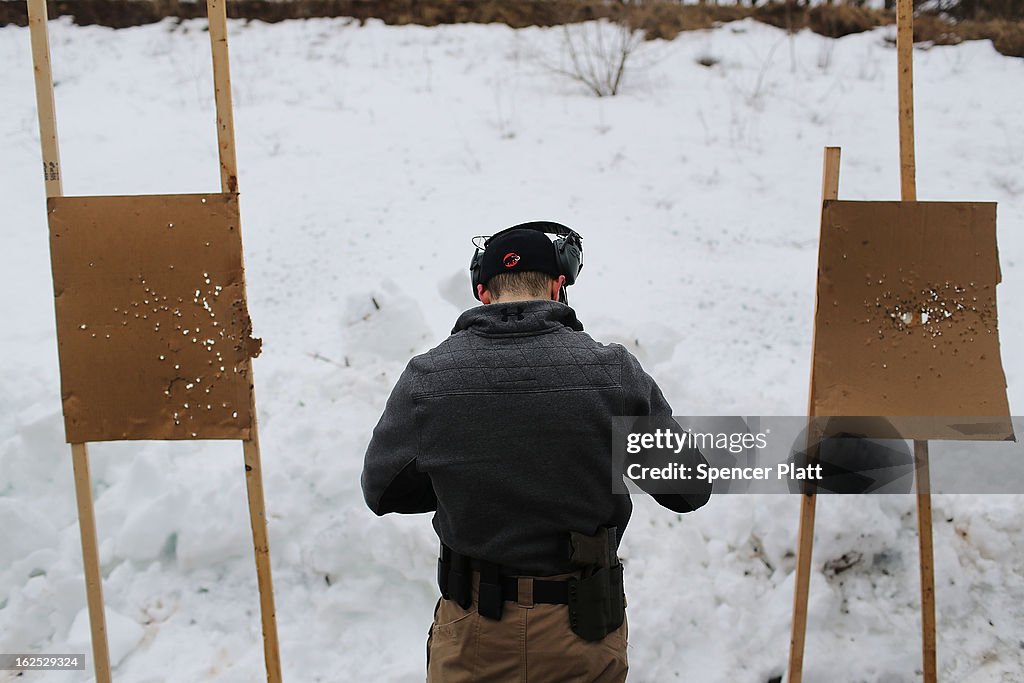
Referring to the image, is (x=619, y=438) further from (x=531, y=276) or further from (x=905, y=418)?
(x=905, y=418)

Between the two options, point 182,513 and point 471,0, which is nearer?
point 182,513

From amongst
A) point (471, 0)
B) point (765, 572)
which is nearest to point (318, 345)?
point (765, 572)

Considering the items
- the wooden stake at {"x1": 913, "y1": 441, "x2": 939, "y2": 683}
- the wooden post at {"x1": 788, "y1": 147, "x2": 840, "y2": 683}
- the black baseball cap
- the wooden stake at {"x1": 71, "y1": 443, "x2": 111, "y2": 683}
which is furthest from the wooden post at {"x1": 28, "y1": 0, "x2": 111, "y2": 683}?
the wooden stake at {"x1": 913, "y1": 441, "x2": 939, "y2": 683}

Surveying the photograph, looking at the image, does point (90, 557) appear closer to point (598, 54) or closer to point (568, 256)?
point (568, 256)

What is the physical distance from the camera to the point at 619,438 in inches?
64.9

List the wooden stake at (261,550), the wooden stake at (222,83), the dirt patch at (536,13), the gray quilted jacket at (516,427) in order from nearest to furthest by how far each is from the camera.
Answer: the gray quilted jacket at (516,427)
the wooden stake at (222,83)
the wooden stake at (261,550)
the dirt patch at (536,13)

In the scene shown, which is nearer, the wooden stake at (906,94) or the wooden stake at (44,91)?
the wooden stake at (44,91)

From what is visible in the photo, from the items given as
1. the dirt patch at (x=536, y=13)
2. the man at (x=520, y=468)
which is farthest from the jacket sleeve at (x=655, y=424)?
the dirt patch at (x=536, y=13)

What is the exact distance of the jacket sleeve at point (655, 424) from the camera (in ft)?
5.38

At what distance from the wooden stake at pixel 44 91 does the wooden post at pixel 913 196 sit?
2.46 meters

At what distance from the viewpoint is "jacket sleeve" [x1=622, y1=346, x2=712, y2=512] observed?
1.64 m

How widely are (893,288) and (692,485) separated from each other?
1.07 m

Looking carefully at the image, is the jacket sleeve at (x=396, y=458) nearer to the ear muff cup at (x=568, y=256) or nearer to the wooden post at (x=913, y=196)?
the ear muff cup at (x=568, y=256)

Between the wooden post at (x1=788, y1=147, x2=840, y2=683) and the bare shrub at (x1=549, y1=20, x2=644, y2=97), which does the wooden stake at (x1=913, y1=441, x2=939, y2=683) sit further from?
the bare shrub at (x1=549, y1=20, x2=644, y2=97)
